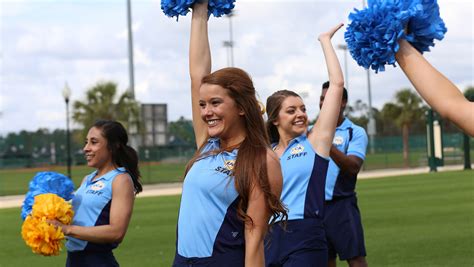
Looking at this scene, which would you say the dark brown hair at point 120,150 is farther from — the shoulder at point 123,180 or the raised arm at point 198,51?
the raised arm at point 198,51

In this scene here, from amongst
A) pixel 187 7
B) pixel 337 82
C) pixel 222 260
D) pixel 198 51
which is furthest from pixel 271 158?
pixel 337 82

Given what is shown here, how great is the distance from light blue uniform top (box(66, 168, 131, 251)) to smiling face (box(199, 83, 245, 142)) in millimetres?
1876

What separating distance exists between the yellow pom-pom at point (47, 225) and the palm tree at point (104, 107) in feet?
153

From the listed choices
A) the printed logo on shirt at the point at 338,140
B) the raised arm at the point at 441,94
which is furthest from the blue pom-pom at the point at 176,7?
the printed logo on shirt at the point at 338,140

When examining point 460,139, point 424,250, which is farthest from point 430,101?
point 460,139

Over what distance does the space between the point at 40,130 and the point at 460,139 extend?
115 feet

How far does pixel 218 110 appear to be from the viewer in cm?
385

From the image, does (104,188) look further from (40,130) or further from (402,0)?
(40,130)

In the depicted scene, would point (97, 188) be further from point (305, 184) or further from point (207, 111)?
point (207, 111)

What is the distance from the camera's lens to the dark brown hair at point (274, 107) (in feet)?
20.9

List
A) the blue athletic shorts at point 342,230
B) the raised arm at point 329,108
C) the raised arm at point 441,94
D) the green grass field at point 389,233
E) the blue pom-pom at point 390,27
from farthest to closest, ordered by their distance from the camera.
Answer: the green grass field at point 389,233
the blue athletic shorts at point 342,230
the raised arm at point 329,108
the blue pom-pom at point 390,27
the raised arm at point 441,94

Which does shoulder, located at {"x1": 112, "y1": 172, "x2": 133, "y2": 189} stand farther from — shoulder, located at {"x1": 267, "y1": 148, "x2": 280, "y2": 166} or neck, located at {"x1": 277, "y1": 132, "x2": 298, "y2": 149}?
shoulder, located at {"x1": 267, "y1": 148, "x2": 280, "y2": 166}

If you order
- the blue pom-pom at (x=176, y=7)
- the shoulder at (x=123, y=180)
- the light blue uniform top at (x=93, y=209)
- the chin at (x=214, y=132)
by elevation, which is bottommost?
the light blue uniform top at (x=93, y=209)

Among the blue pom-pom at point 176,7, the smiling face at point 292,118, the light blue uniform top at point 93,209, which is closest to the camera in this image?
the blue pom-pom at point 176,7
